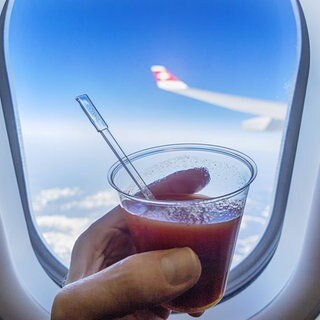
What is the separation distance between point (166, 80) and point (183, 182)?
389 mm

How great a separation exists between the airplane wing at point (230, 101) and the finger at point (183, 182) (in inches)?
13.6

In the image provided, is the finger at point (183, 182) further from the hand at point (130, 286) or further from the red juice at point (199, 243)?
Result: the hand at point (130, 286)

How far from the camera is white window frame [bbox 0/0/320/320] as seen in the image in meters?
1.07

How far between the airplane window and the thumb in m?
0.53

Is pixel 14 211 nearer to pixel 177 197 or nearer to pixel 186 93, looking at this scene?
pixel 186 93

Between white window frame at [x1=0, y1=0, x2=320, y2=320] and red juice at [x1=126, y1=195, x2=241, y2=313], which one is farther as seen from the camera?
white window frame at [x1=0, y1=0, x2=320, y2=320]

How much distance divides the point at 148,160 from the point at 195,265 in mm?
240

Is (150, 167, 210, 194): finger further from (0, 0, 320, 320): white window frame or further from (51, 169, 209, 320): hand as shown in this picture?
(0, 0, 320, 320): white window frame

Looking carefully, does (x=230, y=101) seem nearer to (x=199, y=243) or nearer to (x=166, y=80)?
(x=166, y=80)

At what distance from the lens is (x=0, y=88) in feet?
3.92

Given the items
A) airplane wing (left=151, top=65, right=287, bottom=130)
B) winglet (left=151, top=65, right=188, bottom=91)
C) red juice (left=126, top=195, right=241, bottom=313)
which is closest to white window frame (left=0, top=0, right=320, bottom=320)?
airplane wing (left=151, top=65, right=287, bottom=130)

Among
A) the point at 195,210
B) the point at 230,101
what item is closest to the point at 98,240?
the point at 195,210

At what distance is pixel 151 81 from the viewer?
1.16 metres

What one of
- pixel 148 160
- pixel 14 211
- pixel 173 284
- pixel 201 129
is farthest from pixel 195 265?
pixel 14 211
